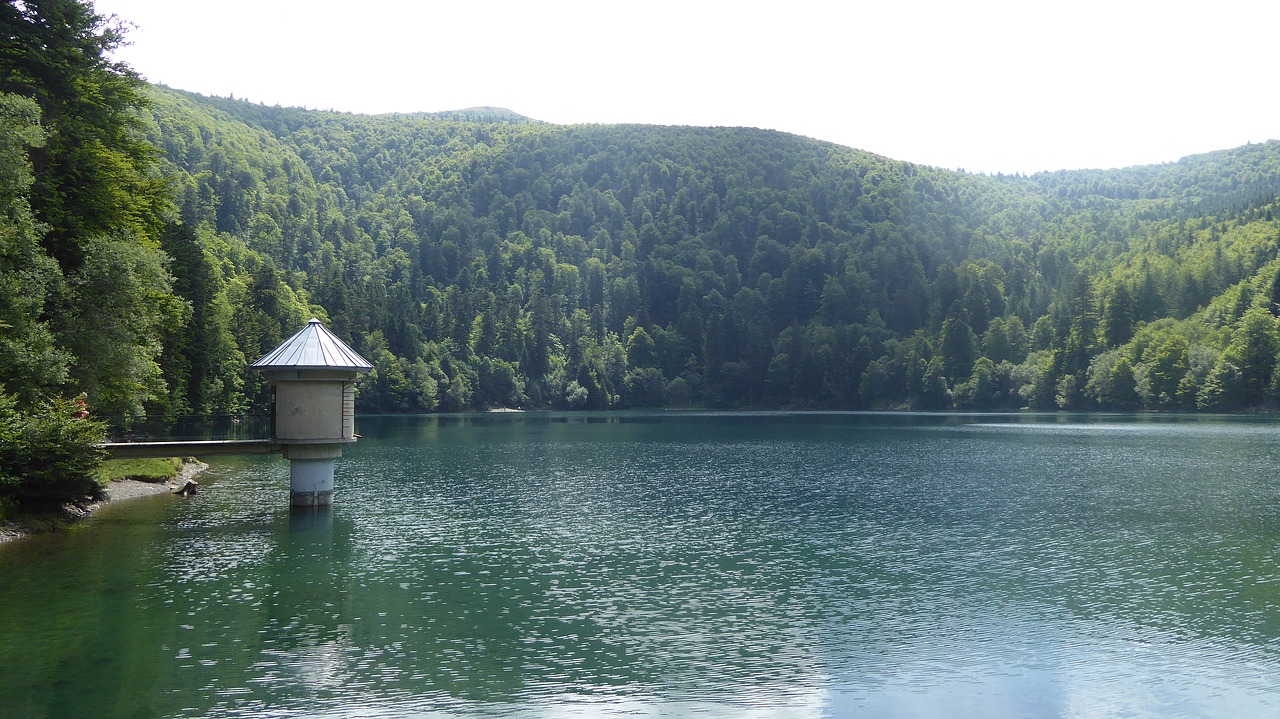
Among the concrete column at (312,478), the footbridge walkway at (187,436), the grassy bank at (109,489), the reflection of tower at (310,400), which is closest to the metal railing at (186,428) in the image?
the footbridge walkway at (187,436)

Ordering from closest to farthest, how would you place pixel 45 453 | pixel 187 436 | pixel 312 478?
1. pixel 45 453
2. pixel 312 478
3. pixel 187 436

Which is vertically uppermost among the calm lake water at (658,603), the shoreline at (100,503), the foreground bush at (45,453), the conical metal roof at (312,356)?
the conical metal roof at (312,356)

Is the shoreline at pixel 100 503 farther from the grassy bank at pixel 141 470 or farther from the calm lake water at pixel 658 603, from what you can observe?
the calm lake water at pixel 658 603

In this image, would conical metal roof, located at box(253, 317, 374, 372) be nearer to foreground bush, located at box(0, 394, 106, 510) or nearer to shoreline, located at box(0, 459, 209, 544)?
foreground bush, located at box(0, 394, 106, 510)

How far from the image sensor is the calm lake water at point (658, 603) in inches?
786

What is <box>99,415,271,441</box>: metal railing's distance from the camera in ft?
194

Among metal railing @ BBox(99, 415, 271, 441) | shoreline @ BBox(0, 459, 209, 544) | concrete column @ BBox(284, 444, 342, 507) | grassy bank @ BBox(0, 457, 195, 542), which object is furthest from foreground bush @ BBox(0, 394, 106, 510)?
concrete column @ BBox(284, 444, 342, 507)

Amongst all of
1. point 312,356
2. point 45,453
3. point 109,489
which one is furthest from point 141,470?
point 45,453

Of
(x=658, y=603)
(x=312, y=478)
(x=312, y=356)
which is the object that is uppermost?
(x=312, y=356)

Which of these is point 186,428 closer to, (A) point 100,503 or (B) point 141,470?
(B) point 141,470

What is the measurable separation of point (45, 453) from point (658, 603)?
22345mm

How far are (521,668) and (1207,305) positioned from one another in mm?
187254

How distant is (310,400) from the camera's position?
43.8m

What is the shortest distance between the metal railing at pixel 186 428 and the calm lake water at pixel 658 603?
6395mm
